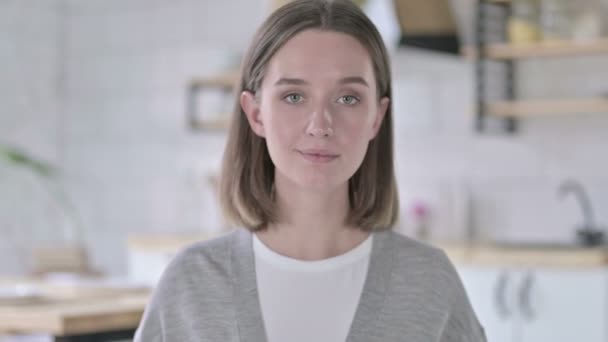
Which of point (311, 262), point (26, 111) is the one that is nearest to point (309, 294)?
point (311, 262)

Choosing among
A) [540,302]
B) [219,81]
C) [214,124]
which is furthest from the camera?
[214,124]

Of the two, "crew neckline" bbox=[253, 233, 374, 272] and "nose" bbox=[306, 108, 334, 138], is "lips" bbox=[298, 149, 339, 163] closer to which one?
"nose" bbox=[306, 108, 334, 138]

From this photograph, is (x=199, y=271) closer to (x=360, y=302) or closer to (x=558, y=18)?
(x=360, y=302)

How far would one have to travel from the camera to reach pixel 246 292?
1.58m

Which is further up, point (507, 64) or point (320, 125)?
point (507, 64)

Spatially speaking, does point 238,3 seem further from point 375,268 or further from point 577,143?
point 375,268

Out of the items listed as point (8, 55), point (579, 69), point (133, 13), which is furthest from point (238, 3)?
point (579, 69)

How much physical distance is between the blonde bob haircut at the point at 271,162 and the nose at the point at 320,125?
0.12m

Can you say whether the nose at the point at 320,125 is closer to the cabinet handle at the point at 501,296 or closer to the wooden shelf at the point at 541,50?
the cabinet handle at the point at 501,296

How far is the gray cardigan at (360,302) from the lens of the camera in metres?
1.55

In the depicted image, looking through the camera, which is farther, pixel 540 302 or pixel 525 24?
pixel 525 24

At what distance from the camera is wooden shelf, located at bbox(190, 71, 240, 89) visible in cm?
536

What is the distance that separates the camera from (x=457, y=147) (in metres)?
4.92

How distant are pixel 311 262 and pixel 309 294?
5cm
